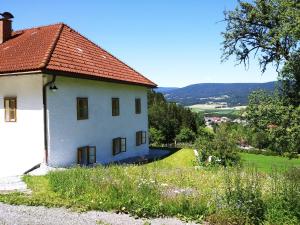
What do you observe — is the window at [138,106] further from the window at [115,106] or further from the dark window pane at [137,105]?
the window at [115,106]

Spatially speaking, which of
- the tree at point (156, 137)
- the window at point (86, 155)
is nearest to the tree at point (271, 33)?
the window at point (86, 155)

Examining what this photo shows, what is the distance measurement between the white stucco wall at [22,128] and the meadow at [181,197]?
6038mm

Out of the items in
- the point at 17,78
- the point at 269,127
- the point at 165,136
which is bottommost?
the point at 165,136

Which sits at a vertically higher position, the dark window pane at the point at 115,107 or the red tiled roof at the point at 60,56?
the red tiled roof at the point at 60,56

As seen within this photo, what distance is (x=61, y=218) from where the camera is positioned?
8320mm

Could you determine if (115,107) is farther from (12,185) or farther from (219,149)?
(12,185)

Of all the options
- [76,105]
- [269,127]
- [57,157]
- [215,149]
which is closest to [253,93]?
[269,127]

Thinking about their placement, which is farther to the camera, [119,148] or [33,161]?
[119,148]

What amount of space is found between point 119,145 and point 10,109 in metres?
6.98

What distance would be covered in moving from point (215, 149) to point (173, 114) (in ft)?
112

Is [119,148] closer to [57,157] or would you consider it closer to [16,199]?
[57,157]

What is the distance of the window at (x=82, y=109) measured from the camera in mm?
19531

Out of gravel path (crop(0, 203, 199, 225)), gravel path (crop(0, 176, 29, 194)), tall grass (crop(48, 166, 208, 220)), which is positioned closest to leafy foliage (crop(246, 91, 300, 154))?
tall grass (crop(48, 166, 208, 220))

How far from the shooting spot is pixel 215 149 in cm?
2462
